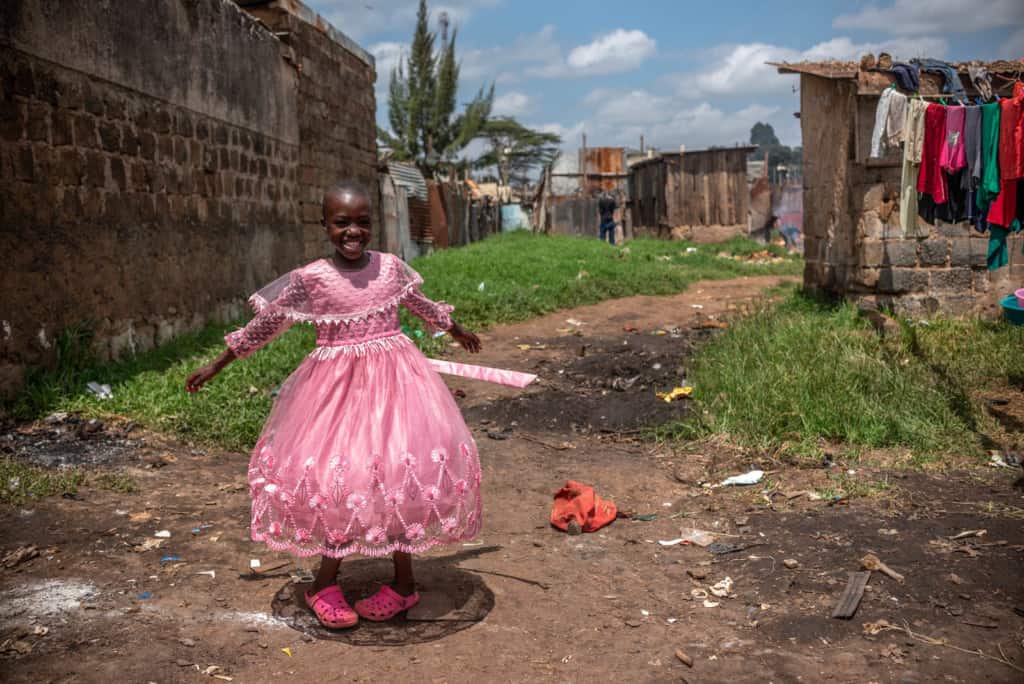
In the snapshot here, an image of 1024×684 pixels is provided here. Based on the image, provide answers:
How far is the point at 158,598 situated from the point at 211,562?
1.45 feet

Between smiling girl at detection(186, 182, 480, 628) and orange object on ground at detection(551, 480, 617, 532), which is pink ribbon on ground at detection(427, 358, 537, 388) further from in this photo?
orange object on ground at detection(551, 480, 617, 532)

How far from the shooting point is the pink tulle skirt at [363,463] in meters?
3.13

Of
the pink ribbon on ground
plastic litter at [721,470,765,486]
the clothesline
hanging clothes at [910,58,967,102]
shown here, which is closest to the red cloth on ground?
the clothesline

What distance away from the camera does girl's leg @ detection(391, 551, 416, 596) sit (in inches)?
136

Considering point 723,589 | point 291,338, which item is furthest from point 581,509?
point 291,338

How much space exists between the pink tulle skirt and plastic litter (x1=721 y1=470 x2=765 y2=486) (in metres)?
2.19

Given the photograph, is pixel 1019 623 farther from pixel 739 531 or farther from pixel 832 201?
pixel 832 201

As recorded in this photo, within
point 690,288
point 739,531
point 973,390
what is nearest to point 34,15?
point 739,531

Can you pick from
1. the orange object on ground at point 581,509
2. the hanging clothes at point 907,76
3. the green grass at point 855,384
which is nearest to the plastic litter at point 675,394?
the green grass at point 855,384

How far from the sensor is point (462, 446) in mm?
3326

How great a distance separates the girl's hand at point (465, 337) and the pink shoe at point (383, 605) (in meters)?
1.05

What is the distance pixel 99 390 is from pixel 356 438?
3.76 meters

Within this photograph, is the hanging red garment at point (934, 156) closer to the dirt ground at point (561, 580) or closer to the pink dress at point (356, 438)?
the dirt ground at point (561, 580)

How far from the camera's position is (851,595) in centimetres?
356
